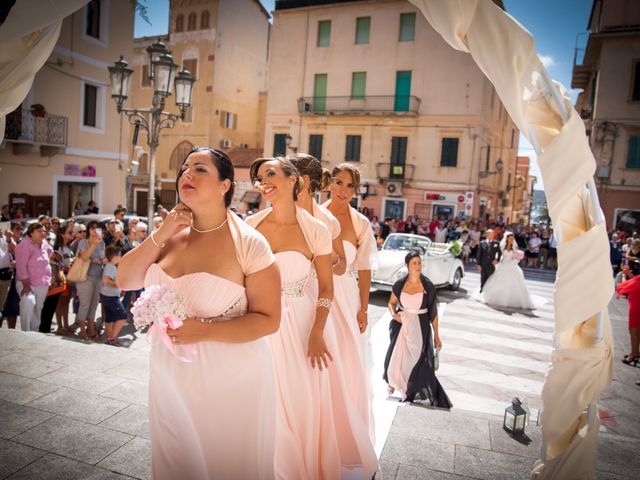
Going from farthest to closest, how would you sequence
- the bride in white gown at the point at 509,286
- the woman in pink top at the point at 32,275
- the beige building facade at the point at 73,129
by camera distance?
the beige building facade at the point at 73,129
the bride in white gown at the point at 509,286
the woman in pink top at the point at 32,275

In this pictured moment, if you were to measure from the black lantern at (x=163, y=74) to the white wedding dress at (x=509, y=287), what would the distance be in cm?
877

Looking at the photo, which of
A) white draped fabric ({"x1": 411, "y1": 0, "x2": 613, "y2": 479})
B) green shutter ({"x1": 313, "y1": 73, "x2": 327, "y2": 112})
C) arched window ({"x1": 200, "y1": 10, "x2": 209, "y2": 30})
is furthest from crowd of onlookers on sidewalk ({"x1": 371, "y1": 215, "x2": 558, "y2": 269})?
arched window ({"x1": 200, "y1": 10, "x2": 209, "y2": 30})

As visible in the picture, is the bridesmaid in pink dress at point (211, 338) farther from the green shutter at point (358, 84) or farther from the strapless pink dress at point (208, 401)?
the green shutter at point (358, 84)

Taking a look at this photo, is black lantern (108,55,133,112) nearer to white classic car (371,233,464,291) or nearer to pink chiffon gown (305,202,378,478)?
white classic car (371,233,464,291)

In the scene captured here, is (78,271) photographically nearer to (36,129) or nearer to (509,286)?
(509,286)

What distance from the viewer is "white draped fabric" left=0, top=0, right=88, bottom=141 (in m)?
2.79

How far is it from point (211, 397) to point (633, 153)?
25.1 meters

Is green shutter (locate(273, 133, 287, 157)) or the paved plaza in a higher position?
green shutter (locate(273, 133, 287, 157))

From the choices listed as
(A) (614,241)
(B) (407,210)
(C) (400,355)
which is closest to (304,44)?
(B) (407,210)

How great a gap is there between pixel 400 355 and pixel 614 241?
53.4 ft

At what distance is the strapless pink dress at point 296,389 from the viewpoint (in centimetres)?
304

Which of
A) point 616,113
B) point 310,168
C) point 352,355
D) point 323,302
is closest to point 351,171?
point 310,168

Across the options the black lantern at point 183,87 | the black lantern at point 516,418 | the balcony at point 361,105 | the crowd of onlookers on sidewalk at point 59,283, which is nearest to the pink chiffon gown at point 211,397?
the black lantern at point 516,418

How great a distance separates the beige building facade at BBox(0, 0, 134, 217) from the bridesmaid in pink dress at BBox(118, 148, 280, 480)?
558 inches
